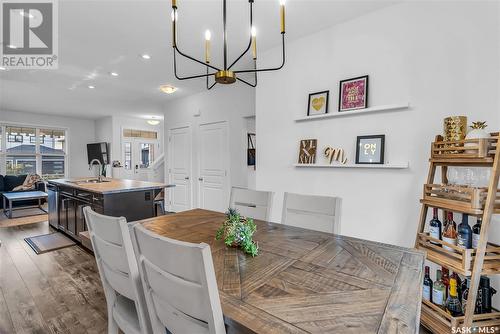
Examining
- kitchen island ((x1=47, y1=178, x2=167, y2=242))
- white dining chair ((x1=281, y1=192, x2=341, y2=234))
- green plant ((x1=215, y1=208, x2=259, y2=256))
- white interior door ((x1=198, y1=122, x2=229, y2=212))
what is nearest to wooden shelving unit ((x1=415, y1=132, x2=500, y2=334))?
white dining chair ((x1=281, y1=192, x2=341, y2=234))

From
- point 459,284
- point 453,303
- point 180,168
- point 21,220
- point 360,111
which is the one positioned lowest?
point 21,220

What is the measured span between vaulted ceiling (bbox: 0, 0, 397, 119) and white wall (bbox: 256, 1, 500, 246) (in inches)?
11.5

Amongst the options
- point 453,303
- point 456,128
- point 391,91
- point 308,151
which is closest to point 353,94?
point 391,91

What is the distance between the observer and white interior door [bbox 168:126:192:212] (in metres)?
5.45

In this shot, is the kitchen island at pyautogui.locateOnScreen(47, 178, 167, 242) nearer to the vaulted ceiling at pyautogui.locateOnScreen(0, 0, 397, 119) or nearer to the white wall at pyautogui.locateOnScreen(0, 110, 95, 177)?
the vaulted ceiling at pyautogui.locateOnScreen(0, 0, 397, 119)

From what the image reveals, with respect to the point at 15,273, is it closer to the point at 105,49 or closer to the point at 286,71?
the point at 105,49

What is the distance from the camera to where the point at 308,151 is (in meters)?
2.87

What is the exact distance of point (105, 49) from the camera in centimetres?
321

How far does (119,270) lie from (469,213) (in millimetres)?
1972

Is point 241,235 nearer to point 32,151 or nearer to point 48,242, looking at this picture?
point 48,242

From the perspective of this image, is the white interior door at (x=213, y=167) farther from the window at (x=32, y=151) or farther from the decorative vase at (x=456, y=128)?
the window at (x=32, y=151)

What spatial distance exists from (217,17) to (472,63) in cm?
221

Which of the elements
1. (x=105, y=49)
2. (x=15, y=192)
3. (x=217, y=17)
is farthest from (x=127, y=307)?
(x=15, y=192)

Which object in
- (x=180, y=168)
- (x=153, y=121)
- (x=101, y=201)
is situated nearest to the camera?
(x=101, y=201)
